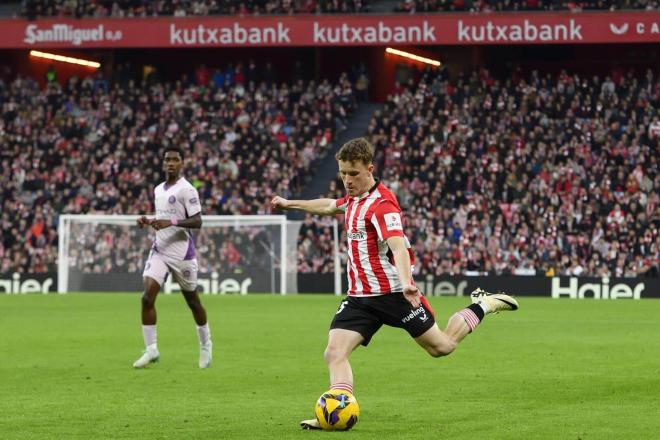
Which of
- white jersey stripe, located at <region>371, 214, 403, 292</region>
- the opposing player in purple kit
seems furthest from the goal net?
white jersey stripe, located at <region>371, 214, 403, 292</region>

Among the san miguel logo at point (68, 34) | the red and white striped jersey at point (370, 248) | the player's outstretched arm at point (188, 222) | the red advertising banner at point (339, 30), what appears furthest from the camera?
the san miguel logo at point (68, 34)

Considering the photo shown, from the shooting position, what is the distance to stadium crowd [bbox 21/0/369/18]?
4147cm

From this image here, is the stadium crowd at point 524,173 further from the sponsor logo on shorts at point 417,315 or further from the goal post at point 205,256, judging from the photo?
the sponsor logo on shorts at point 417,315

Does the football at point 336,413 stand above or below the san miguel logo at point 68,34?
below

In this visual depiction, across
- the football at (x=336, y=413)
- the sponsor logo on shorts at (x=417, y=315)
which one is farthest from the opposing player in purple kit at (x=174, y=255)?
the football at (x=336, y=413)

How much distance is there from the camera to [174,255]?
1405cm

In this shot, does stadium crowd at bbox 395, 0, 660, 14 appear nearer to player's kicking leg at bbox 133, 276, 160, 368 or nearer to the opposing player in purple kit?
the opposing player in purple kit

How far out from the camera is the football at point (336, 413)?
28.5ft

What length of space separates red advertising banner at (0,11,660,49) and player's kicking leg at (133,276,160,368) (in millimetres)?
26902

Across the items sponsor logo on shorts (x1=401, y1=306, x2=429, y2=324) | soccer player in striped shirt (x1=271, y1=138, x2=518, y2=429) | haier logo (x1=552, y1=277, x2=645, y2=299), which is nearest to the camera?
soccer player in striped shirt (x1=271, y1=138, x2=518, y2=429)

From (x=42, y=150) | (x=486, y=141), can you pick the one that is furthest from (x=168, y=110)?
(x=486, y=141)

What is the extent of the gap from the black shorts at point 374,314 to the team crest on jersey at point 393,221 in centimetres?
53

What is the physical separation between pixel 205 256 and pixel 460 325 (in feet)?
79.4

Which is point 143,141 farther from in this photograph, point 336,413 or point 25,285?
point 336,413
